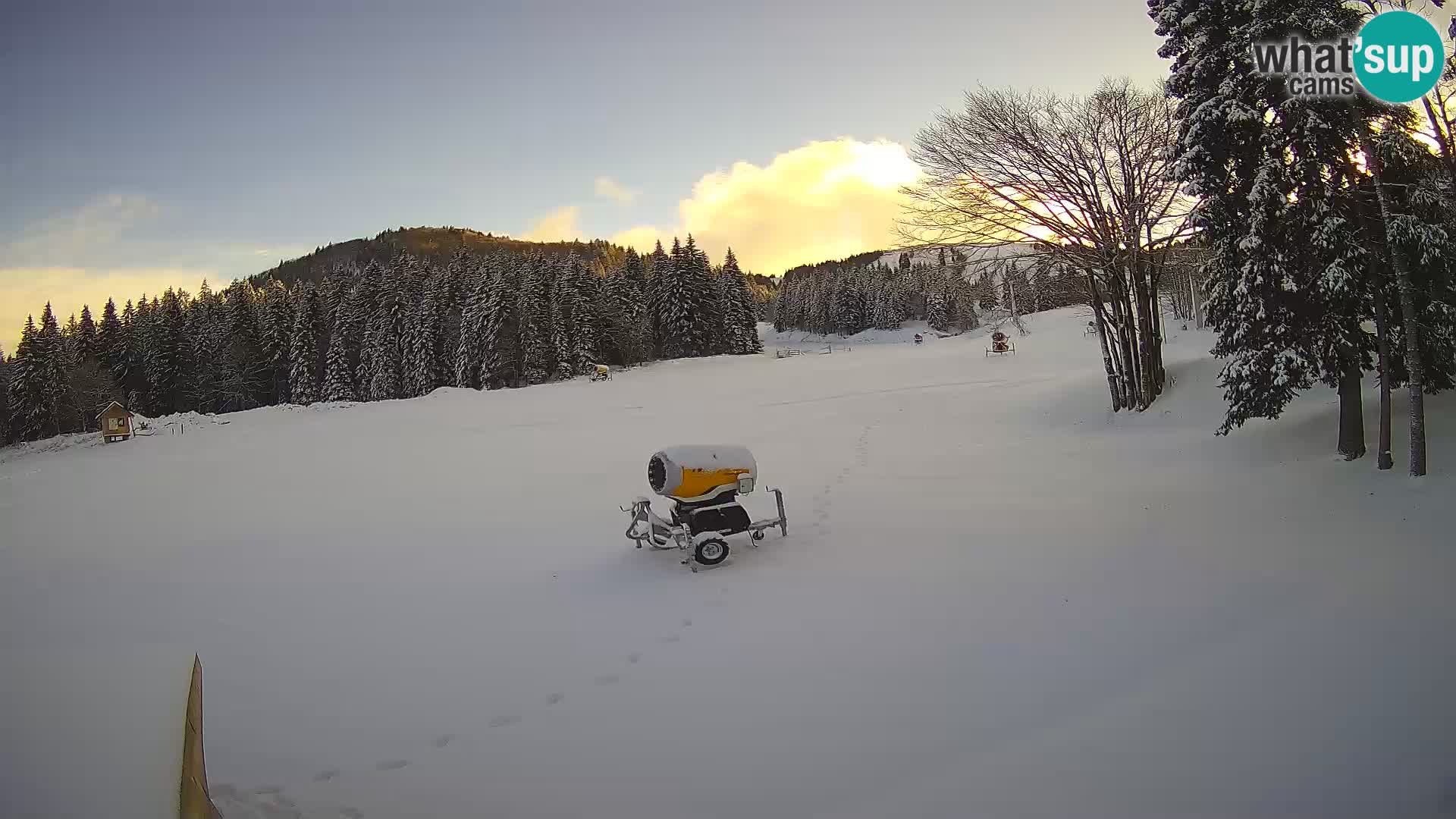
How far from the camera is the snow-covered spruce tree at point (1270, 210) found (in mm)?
9689

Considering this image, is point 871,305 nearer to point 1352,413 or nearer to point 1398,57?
point 1352,413

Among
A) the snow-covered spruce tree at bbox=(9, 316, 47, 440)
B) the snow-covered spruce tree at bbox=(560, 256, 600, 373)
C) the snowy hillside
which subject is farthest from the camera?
the snow-covered spruce tree at bbox=(560, 256, 600, 373)

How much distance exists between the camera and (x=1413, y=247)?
920cm

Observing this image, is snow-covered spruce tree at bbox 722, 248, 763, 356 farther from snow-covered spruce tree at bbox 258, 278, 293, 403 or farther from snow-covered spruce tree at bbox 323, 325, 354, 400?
snow-covered spruce tree at bbox 258, 278, 293, 403

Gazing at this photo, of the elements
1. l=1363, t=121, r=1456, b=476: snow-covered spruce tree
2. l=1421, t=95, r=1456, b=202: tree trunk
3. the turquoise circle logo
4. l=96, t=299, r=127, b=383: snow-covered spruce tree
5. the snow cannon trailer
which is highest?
l=96, t=299, r=127, b=383: snow-covered spruce tree

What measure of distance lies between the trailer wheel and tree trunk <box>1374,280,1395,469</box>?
933 cm

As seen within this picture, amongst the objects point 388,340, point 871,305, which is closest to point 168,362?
point 388,340

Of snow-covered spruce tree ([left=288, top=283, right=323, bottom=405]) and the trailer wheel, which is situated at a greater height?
snow-covered spruce tree ([left=288, top=283, right=323, bottom=405])

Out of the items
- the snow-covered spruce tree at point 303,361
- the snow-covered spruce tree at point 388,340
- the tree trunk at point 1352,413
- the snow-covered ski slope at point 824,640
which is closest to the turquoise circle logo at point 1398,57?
the tree trunk at point 1352,413

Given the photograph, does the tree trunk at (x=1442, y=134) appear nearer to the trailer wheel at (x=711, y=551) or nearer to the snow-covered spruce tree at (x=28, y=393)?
the trailer wheel at (x=711, y=551)

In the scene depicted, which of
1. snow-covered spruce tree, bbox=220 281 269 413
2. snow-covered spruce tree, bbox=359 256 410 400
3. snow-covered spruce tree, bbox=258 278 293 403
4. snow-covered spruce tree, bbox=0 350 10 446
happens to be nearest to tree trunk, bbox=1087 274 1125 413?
snow-covered spruce tree, bbox=0 350 10 446

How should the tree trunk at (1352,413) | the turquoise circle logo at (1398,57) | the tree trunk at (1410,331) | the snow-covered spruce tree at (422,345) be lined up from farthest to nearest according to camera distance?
the snow-covered spruce tree at (422,345)
the tree trunk at (1352,413)
the tree trunk at (1410,331)
the turquoise circle logo at (1398,57)

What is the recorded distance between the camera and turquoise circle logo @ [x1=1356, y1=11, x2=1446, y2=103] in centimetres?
801

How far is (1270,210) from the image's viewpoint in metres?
10.3
